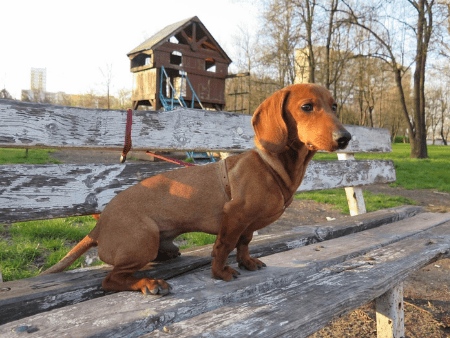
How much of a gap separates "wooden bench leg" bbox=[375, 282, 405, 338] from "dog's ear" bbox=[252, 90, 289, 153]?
1287 millimetres

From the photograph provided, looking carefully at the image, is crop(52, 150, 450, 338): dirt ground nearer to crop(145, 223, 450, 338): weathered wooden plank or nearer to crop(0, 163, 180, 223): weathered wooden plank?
crop(145, 223, 450, 338): weathered wooden plank

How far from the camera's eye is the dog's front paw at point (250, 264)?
160 cm

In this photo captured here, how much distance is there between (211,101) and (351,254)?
46.0ft

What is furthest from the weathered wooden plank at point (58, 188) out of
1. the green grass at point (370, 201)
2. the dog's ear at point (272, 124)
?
the green grass at point (370, 201)

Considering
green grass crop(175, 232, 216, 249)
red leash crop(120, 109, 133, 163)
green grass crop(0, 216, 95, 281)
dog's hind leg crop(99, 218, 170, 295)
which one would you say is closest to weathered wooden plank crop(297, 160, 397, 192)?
green grass crop(175, 232, 216, 249)

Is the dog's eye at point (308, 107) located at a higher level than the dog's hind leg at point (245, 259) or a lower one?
higher

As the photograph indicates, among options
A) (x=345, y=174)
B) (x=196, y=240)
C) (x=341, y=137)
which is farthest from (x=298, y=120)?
(x=196, y=240)

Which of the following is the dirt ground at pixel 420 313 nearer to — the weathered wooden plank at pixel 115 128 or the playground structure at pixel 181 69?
the weathered wooden plank at pixel 115 128

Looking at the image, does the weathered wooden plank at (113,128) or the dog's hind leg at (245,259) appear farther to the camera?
the weathered wooden plank at (113,128)

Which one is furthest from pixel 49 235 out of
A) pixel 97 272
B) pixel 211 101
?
pixel 211 101

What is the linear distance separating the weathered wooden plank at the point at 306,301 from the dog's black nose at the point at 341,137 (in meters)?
0.60

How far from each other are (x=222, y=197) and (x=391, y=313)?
4.58 feet

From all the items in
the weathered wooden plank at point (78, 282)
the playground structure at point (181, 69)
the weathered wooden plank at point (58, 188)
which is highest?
the playground structure at point (181, 69)

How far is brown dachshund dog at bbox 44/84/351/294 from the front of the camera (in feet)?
4.28
